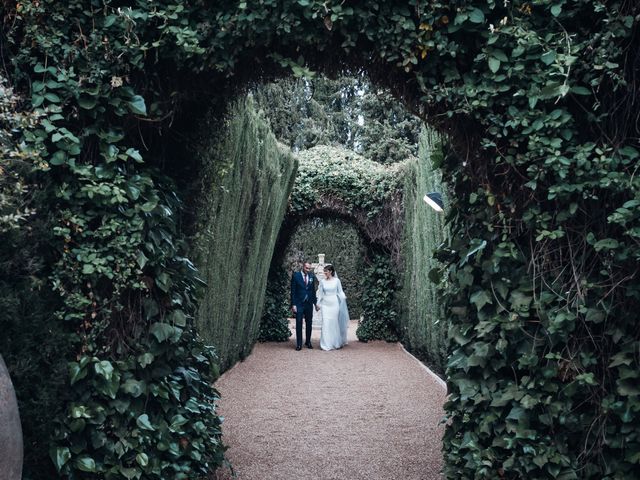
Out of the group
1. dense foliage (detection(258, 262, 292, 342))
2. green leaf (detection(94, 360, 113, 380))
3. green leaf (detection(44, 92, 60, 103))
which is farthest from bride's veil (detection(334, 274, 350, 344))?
green leaf (detection(44, 92, 60, 103))

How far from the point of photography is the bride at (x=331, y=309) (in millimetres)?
13492

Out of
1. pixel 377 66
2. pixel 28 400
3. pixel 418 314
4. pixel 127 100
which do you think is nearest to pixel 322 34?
pixel 377 66

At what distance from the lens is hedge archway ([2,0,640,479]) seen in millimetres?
3402

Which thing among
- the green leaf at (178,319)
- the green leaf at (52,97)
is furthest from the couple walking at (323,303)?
the green leaf at (52,97)

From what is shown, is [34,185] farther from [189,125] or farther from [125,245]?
[189,125]

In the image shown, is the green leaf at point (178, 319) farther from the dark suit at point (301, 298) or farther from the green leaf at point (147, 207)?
the dark suit at point (301, 298)

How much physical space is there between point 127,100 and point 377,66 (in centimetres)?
157

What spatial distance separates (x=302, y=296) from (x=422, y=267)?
3.77 metres

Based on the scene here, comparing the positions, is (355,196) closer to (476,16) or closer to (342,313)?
(342,313)

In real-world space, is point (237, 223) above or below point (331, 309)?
above

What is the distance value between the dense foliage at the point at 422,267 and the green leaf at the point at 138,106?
13.9ft

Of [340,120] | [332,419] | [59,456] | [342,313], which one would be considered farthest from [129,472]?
[340,120]

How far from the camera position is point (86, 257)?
373cm

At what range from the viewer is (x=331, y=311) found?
533 inches
